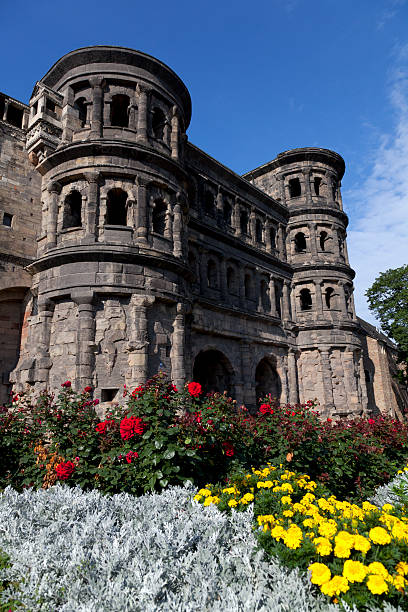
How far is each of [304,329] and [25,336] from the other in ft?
48.9

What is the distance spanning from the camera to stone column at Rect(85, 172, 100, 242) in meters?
11.9

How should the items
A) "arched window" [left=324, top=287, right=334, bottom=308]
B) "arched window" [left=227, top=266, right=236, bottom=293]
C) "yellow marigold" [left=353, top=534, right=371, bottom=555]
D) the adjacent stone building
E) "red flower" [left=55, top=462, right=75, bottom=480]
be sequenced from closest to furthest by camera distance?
"yellow marigold" [left=353, top=534, right=371, bottom=555], "red flower" [left=55, top=462, right=75, bottom=480], the adjacent stone building, "arched window" [left=227, top=266, right=236, bottom=293], "arched window" [left=324, top=287, right=334, bottom=308]

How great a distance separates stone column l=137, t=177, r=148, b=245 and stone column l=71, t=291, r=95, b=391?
7.71 ft

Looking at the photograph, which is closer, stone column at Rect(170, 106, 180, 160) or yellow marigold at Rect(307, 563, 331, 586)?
yellow marigold at Rect(307, 563, 331, 586)

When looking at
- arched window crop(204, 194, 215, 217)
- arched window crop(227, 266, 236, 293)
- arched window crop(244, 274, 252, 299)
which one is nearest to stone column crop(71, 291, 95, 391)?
arched window crop(227, 266, 236, 293)

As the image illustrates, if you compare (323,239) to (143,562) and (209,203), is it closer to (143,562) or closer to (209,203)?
(209,203)

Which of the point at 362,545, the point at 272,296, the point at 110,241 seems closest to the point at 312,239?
the point at 272,296

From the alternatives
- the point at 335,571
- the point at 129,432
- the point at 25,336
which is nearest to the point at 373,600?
the point at 335,571

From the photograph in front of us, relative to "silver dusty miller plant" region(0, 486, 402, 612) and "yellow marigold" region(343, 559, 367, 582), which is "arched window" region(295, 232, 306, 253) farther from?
"yellow marigold" region(343, 559, 367, 582)

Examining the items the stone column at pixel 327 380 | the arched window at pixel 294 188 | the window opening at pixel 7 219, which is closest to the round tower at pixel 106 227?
the window opening at pixel 7 219

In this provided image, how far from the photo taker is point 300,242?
2530cm

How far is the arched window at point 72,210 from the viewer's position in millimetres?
12742

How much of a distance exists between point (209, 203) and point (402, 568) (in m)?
17.5

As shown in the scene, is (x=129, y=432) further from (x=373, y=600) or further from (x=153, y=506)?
(x=373, y=600)
